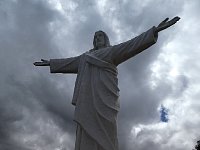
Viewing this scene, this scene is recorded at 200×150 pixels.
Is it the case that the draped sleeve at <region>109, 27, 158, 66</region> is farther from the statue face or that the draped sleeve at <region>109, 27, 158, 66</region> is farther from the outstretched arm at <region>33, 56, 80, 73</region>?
the outstretched arm at <region>33, 56, 80, 73</region>

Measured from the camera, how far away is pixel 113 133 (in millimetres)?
9609

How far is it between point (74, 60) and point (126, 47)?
6.61ft

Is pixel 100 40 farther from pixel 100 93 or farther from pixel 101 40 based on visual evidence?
pixel 100 93

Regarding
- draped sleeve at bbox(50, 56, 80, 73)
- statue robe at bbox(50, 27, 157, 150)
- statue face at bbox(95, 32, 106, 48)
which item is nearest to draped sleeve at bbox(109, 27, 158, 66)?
statue robe at bbox(50, 27, 157, 150)

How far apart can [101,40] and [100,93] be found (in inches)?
86.3

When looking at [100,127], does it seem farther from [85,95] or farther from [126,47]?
[126,47]

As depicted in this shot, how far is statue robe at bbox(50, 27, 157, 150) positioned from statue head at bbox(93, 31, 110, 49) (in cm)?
40

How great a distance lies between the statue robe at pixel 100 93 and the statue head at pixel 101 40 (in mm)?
405

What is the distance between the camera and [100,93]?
32.8 feet

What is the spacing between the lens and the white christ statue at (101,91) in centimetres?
950

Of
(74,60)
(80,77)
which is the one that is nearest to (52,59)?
(74,60)

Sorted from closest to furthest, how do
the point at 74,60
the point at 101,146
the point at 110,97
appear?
the point at 101,146
the point at 110,97
the point at 74,60

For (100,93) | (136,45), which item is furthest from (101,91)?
(136,45)

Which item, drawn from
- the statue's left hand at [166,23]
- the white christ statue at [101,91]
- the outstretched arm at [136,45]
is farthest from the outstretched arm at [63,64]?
the statue's left hand at [166,23]
